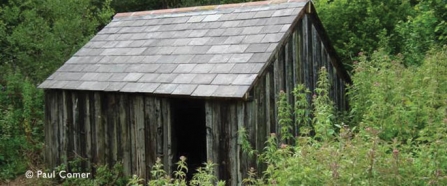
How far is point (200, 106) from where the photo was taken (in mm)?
10750

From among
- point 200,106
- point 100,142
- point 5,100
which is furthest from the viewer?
point 5,100

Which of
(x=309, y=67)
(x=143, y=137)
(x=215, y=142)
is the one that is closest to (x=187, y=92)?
(x=215, y=142)

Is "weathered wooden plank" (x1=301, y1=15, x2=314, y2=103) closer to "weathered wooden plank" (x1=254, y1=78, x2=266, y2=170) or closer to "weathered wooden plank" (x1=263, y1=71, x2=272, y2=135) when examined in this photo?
"weathered wooden plank" (x1=263, y1=71, x2=272, y2=135)

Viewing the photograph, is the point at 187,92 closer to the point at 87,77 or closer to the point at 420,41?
the point at 87,77

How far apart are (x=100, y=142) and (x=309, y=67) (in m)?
3.95

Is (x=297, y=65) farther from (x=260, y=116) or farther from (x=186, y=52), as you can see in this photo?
(x=186, y=52)

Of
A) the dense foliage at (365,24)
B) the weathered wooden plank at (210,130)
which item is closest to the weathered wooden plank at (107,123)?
the weathered wooden plank at (210,130)

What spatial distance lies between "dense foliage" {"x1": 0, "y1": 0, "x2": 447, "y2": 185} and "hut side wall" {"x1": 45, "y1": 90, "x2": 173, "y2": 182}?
1.53 feet

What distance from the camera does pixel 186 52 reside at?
8461 millimetres

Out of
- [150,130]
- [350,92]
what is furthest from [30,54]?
[350,92]

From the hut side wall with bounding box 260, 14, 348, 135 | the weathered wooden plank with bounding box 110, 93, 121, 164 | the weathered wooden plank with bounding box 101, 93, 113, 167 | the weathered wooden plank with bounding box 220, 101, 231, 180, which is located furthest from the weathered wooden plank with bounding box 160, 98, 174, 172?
the hut side wall with bounding box 260, 14, 348, 135

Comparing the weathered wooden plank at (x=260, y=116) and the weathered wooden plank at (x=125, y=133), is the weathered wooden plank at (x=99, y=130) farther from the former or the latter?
the weathered wooden plank at (x=260, y=116)

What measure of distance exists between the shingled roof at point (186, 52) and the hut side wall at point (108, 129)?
0.35 meters

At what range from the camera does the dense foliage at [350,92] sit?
3809mm
